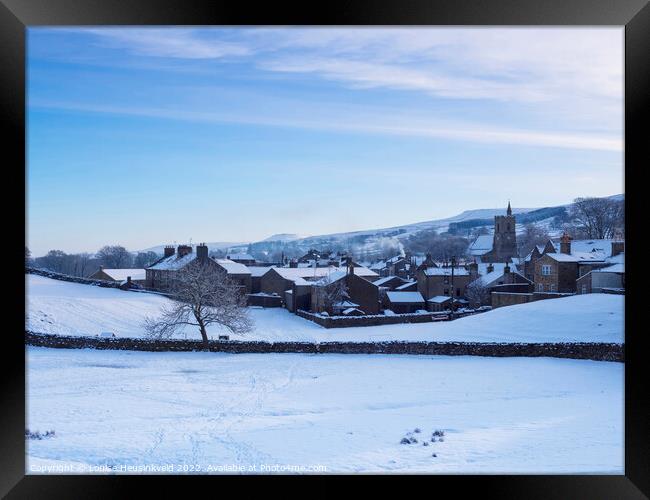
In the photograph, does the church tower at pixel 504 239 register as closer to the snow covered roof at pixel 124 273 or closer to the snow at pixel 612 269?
the snow at pixel 612 269

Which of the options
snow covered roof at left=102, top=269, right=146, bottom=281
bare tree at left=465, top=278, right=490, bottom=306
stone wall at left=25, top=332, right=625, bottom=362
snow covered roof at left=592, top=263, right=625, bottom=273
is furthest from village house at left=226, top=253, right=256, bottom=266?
snow covered roof at left=592, top=263, right=625, bottom=273

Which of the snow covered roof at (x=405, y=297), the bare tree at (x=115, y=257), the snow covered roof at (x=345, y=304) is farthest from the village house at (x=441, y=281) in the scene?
the bare tree at (x=115, y=257)

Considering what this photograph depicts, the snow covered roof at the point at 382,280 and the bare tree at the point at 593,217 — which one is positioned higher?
the bare tree at the point at 593,217

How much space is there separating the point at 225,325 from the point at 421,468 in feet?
27.3

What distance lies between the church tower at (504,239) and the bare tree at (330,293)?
212 inches

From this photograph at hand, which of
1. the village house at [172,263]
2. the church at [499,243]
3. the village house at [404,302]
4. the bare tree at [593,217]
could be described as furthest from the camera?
the church at [499,243]

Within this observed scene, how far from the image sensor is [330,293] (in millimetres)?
14914

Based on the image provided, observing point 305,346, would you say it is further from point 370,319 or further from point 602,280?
point 602,280

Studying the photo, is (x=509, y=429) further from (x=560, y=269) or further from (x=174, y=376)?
(x=560, y=269)

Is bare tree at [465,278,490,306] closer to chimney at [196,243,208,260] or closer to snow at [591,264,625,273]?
snow at [591,264,625,273]

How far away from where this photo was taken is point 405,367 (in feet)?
31.1

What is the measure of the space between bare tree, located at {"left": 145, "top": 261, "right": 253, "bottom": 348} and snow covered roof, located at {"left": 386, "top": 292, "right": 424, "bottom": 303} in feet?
17.9

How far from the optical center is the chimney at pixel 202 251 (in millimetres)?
12613

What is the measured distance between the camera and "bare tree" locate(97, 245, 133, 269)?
11.3m
